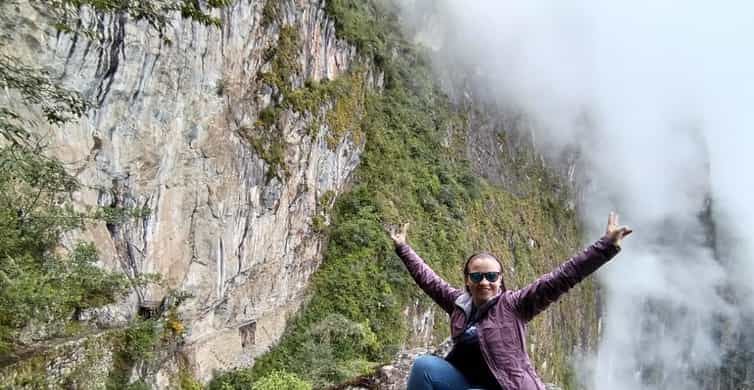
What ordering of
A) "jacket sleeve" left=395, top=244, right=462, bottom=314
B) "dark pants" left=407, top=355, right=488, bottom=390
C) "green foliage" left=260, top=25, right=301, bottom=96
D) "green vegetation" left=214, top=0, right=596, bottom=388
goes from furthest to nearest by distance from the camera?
1. "green vegetation" left=214, top=0, right=596, bottom=388
2. "green foliage" left=260, top=25, right=301, bottom=96
3. "jacket sleeve" left=395, top=244, right=462, bottom=314
4. "dark pants" left=407, top=355, right=488, bottom=390

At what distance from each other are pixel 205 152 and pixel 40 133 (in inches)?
124

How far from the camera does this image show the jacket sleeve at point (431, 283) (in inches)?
88.3

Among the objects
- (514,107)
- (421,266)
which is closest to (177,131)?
(421,266)

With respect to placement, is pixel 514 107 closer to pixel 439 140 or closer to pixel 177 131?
pixel 439 140

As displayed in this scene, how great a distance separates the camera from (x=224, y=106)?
8836 millimetres

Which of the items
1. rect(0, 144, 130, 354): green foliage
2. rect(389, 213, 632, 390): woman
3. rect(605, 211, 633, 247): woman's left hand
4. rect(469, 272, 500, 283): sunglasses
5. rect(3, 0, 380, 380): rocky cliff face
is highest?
rect(3, 0, 380, 380): rocky cliff face

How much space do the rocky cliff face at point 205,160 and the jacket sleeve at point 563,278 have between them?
5.17 meters

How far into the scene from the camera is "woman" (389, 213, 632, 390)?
5.93 ft

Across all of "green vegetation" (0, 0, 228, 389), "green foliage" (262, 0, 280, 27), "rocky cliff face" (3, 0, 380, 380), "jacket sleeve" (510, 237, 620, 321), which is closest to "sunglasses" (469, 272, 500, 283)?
"jacket sleeve" (510, 237, 620, 321)

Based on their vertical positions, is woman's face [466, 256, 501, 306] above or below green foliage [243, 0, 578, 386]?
below

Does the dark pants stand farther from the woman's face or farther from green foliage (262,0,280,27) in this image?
green foliage (262,0,280,27)

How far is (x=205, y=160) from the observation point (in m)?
8.53

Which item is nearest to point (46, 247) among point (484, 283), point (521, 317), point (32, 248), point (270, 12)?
point (32, 248)

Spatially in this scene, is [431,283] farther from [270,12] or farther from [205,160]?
[270,12]
